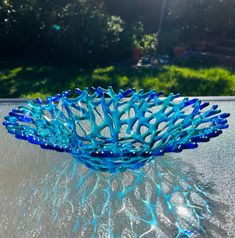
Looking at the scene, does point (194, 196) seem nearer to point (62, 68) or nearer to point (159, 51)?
point (62, 68)

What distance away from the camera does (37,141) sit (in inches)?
29.9

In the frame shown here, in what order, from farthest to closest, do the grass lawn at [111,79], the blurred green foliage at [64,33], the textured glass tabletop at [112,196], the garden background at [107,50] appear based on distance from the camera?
the blurred green foliage at [64,33] < the garden background at [107,50] < the grass lawn at [111,79] < the textured glass tabletop at [112,196]

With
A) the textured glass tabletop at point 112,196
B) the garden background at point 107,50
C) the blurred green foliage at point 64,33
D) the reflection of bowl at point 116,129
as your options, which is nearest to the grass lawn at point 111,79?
the garden background at point 107,50

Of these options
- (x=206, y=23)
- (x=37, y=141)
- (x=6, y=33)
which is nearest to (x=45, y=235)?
(x=37, y=141)

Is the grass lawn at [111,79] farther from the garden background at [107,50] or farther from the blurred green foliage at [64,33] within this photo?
the blurred green foliage at [64,33]

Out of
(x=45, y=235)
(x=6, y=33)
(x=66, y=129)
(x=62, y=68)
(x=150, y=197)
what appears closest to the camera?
(x=45, y=235)

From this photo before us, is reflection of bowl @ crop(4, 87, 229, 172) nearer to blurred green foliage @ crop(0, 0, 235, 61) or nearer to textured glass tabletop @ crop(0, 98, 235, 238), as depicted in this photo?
textured glass tabletop @ crop(0, 98, 235, 238)

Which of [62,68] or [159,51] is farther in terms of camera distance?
[159,51]

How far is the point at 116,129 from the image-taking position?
1066 mm

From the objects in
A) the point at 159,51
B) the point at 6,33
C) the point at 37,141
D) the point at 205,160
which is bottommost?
the point at 159,51

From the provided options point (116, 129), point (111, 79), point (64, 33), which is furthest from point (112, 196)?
point (64, 33)

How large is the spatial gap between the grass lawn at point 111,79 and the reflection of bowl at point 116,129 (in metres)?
1.79

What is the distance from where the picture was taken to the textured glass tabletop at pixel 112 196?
28.0 inches

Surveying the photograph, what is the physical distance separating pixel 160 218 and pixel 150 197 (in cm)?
9
